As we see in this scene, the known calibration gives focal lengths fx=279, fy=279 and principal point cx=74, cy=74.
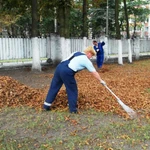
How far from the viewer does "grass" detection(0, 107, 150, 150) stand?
4.07m

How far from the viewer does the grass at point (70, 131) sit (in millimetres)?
4070

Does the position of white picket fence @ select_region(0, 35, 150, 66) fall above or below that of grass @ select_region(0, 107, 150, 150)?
above

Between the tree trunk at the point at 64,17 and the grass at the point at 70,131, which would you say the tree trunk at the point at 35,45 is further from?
the grass at the point at 70,131

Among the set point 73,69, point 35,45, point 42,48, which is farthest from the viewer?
point 42,48

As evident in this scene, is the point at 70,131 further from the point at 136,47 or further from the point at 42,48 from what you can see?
the point at 136,47

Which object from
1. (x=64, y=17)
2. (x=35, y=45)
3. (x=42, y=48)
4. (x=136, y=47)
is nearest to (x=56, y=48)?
(x=42, y=48)

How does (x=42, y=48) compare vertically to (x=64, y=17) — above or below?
below

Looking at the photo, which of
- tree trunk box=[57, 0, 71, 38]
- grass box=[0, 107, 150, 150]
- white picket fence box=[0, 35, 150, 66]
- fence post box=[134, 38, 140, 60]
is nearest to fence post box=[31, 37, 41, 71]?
white picket fence box=[0, 35, 150, 66]

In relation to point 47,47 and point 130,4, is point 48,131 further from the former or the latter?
point 130,4

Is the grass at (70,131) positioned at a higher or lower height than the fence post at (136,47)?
lower

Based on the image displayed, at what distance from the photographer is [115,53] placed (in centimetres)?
1986

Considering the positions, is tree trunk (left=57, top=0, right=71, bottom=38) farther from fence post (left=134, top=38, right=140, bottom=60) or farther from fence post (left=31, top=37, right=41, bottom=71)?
fence post (left=134, top=38, right=140, bottom=60)

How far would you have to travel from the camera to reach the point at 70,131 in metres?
4.64

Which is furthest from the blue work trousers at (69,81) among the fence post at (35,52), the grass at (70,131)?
the fence post at (35,52)
